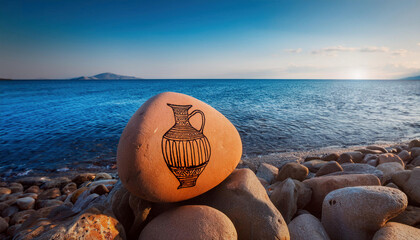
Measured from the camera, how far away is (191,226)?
6.75 feet

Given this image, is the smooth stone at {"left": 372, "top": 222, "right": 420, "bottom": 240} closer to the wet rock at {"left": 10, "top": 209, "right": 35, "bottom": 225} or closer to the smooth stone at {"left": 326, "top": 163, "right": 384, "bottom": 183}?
the smooth stone at {"left": 326, "top": 163, "right": 384, "bottom": 183}

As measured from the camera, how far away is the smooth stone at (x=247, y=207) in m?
2.35

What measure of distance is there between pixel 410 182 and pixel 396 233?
1.94 meters

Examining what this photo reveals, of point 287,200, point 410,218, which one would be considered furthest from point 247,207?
point 410,218

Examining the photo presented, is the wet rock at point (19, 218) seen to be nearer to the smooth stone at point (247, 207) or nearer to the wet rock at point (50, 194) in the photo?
the wet rock at point (50, 194)

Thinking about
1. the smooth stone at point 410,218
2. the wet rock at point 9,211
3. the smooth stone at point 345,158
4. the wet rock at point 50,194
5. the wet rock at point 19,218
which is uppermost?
the smooth stone at point 410,218

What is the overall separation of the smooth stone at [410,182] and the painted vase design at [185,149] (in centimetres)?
373

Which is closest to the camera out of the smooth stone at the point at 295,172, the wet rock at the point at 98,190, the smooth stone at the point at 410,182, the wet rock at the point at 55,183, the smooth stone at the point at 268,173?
the smooth stone at the point at 410,182

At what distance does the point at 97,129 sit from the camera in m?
12.7

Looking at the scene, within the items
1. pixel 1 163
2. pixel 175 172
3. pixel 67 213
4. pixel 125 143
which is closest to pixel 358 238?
pixel 175 172

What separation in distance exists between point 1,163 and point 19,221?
6.40 m

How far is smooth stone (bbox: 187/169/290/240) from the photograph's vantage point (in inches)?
92.4

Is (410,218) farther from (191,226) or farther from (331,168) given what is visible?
(191,226)

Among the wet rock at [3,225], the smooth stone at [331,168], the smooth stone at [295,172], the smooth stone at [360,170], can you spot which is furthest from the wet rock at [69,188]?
the smooth stone at [360,170]
